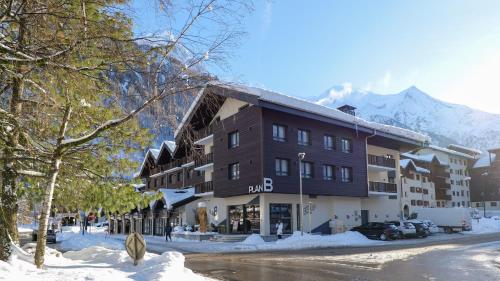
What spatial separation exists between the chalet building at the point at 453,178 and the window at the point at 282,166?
5738cm

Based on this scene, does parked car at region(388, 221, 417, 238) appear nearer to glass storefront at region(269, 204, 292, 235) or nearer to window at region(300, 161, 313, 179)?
window at region(300, 161, 313, 179)

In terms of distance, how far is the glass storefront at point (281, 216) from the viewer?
3575 centimetres

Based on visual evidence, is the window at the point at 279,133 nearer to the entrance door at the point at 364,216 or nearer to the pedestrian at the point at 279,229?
the pedestrian at the point at 279,229

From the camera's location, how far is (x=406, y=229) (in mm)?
37750

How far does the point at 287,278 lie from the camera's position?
13.2m

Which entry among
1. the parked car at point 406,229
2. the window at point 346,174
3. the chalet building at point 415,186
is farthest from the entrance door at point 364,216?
the chalet building at point 415,186

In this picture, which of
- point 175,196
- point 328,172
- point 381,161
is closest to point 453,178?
point 381,161

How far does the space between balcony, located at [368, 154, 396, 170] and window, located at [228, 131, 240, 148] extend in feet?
47.4

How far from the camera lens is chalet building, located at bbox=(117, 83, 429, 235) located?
1385 inches

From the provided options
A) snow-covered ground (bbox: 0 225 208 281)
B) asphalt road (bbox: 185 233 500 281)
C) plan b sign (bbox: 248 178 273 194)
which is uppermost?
plan b sign (bbox: 248 178 273 194)

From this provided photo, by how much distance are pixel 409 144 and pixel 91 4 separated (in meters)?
46.2

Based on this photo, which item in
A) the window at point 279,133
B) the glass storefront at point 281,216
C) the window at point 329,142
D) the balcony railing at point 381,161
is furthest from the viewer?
the balcony railing at point 381,161

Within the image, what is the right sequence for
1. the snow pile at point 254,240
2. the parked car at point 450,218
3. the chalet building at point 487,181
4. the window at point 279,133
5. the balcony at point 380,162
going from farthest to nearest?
the chalet building at point 487,181, the parked car at point 450,218, the balcony at point 380,162, the window at point 279,133, the snow pile at point 254,240

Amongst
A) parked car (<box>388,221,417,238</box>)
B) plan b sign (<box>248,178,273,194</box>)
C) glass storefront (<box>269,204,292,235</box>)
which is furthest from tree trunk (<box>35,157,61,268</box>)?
parked car (<box>388,221,417,238</box>)
